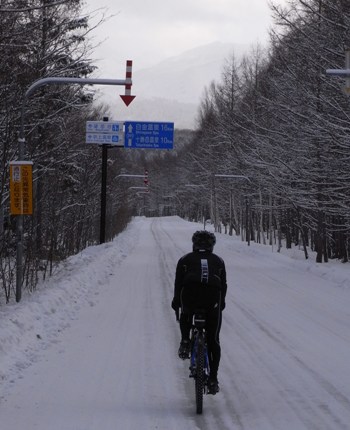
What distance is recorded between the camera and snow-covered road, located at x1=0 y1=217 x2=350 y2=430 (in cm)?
545

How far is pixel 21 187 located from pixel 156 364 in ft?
17.0

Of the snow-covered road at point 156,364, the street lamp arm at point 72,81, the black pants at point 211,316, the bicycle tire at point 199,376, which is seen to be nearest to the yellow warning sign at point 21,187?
the street lamp arm at point 72,81

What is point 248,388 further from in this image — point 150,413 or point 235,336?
point 235,336

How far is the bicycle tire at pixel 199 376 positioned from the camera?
5.51 m

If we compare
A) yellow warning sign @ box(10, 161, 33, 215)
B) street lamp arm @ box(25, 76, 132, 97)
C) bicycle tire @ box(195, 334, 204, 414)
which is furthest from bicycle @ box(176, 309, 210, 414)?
street lamp arm @ box(25, 76, 132, 97)

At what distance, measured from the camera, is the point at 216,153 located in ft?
174

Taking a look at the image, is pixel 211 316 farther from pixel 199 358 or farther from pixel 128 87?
pixel 128 87

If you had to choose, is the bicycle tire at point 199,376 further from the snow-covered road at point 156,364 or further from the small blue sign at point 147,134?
the small blue sign at point 147,134

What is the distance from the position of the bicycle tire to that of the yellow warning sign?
21.2ft

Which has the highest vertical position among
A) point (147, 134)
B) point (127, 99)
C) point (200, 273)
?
point (147, 134)

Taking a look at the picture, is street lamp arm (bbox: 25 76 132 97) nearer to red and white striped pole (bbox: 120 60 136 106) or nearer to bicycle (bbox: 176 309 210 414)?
red and white striped pole (bbox: 120 60 136 106)

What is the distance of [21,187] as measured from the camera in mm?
11039

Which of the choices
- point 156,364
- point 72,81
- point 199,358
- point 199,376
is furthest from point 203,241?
point 72,81

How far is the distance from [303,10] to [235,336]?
42.4 ft
